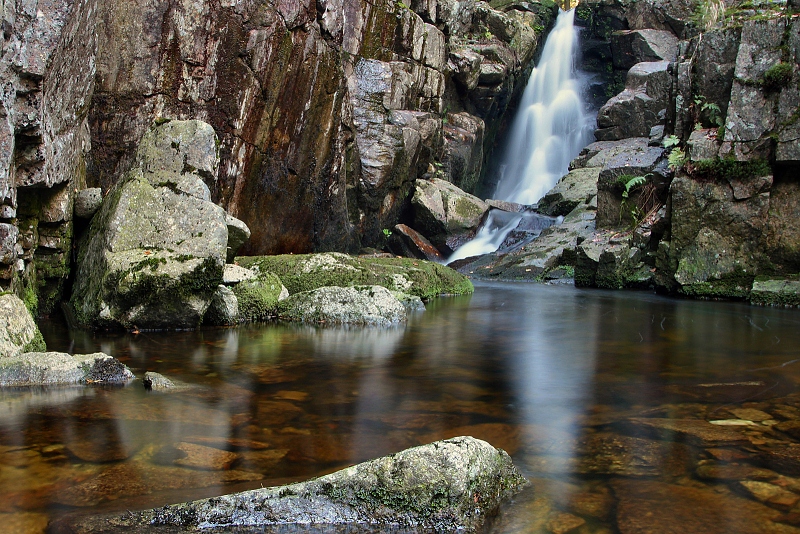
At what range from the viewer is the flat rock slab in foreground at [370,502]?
2.89 metres

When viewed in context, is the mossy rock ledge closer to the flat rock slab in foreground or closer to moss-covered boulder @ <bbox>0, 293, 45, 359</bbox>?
moss-covered boulder @ <bbox>0, 293, 45, 359</bbox>

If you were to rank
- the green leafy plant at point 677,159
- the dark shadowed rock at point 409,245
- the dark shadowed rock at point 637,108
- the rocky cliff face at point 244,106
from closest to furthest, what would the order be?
the rocky cliff face at point 244,106, the green leafy plant at point 677,159, the dark shadowed rock at point 409,245, the dark shadowed rock at point 637,108

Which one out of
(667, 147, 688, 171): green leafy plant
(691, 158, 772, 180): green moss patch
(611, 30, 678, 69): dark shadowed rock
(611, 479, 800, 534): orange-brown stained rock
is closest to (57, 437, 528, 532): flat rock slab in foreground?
(611, 479, 800, 534): orange-brown stained rock

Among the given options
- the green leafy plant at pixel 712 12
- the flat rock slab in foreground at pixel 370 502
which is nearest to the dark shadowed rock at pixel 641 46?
the green leafy plant at pixel 712 12

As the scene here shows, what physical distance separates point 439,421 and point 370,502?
1.72m

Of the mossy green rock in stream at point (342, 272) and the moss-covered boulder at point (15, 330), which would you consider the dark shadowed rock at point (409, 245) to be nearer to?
the mossy green rock in stream at point (342, 272)

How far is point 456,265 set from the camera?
21531 millimetres

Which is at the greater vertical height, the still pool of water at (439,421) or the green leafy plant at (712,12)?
the green leafy plant at (712,12)

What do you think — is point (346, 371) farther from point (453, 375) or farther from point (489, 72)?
point (489, 72)

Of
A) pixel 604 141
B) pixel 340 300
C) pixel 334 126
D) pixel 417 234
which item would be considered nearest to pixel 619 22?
pixel 604 141

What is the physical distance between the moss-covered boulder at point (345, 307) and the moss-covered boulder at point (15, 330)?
4.10 metres

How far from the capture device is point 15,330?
584 centimetres

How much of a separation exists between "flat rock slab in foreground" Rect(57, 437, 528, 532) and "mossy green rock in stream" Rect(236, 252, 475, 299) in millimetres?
7778

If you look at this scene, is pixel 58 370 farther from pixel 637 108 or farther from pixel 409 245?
pixel 637 108
